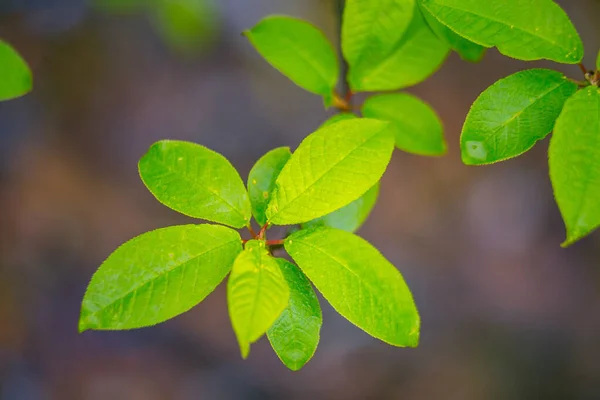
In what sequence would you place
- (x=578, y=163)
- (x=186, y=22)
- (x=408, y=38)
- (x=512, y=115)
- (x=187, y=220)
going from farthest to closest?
(x=187, y=220), (x=186, y=22), (x=408, y=38), (x=512, y=115), (x=578, y=163)

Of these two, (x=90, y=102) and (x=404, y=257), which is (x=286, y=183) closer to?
(x=404, y=257)

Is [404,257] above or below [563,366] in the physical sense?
above

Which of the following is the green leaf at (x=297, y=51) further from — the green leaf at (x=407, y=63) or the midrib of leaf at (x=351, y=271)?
the midrib of leaf at (x=351, y=271)

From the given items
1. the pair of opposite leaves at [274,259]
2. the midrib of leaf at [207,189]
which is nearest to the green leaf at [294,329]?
→ the pair of opposite leaves at [274,259]

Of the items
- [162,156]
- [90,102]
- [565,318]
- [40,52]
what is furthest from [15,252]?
[565,318]

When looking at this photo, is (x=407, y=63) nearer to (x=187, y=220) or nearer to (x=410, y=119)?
(x=410, y=119)

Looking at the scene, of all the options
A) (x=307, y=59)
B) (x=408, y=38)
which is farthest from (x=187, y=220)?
(x=408, y=38)
